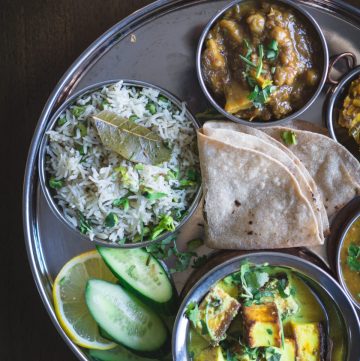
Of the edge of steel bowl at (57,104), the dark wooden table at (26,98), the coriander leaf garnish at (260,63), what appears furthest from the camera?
the dark wooden table at (26,98)

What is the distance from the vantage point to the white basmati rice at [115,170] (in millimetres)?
1976

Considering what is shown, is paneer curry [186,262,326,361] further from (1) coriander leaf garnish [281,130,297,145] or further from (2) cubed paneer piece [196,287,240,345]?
(1) coriander leaf garnish [281,130,297,145]

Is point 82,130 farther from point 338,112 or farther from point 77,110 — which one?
point 338,112

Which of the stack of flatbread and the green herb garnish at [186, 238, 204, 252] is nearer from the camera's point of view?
the stack of flatbread

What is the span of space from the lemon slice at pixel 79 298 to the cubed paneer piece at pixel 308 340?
0.78m

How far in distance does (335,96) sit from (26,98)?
4.54ft

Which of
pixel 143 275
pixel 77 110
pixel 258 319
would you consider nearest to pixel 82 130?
pixel 77 110

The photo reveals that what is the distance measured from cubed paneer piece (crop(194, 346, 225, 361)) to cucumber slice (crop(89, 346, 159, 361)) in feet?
1.03

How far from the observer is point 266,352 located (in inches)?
77.6

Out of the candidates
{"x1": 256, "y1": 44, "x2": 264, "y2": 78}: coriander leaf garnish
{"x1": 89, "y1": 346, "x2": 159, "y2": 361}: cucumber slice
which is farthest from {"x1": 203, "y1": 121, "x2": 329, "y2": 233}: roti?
{"x1": 89, "y1": 346, "x2": 159, "y2": 361}: cucumber slice

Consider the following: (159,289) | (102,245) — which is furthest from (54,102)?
(159,289)

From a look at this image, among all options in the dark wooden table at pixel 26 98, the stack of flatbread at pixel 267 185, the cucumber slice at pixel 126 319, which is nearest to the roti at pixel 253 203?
the stack of flatbread at pixel 267 185

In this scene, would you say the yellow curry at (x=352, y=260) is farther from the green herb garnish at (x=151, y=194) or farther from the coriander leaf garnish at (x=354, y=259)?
the green herb garnish at (x=151, y=194)

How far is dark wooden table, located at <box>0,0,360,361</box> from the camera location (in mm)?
2275
